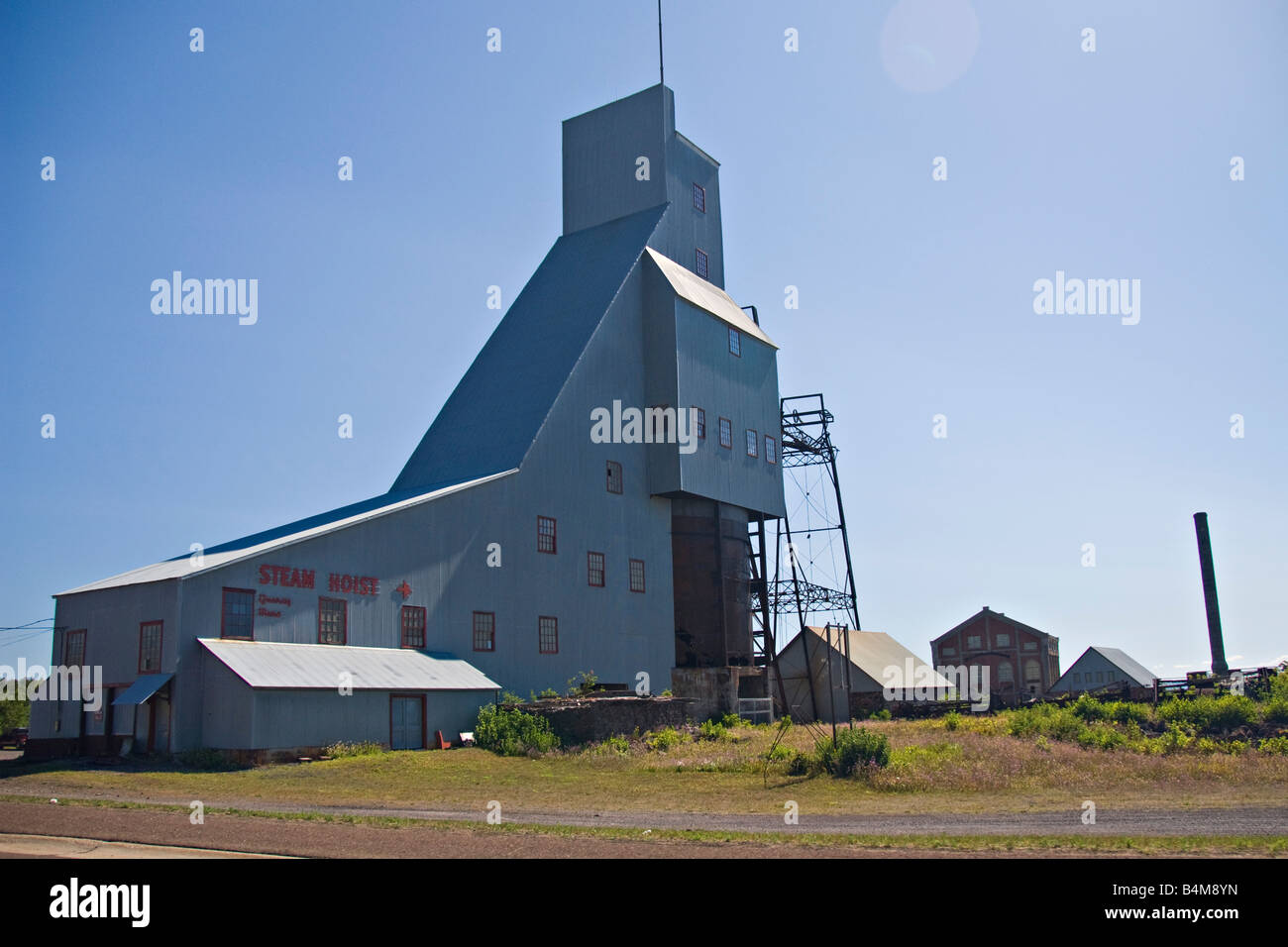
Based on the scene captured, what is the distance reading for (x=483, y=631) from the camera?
119 feet

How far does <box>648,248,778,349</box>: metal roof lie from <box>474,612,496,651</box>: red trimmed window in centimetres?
1690

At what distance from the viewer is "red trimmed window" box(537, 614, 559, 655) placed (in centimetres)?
3841

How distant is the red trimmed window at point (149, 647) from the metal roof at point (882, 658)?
97.4 feet

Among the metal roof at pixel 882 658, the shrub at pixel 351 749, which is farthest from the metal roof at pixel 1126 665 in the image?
the shrub at pixel 351 749

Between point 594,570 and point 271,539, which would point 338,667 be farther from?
point 594,570

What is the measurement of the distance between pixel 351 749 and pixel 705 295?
91.3 feet

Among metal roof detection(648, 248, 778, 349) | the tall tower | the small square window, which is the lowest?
the small square window

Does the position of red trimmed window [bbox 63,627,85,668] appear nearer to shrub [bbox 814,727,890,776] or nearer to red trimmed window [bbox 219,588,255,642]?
red trimmed window [bbox 219,588,255,642]

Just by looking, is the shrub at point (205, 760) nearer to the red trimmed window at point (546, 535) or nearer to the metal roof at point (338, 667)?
the metal roof at point (338, 667)

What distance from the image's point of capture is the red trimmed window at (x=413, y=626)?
110 ft

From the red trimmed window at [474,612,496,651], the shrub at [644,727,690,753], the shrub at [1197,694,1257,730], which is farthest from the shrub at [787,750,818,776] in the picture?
the shrub at [1197,694,1257,730]

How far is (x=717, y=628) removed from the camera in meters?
46.7

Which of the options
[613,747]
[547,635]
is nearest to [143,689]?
[613,747]
